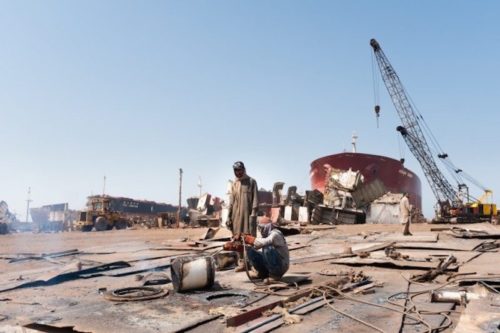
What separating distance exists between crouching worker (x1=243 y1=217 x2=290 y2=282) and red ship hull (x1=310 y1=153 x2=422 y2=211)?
37440 millimetres

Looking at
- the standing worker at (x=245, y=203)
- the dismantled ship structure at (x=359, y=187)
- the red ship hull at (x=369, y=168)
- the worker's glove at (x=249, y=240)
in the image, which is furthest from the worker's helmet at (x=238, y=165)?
the red ship hull at (x=369, y=168)

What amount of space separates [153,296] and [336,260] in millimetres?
5414

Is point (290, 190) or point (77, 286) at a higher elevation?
point (290, 190)

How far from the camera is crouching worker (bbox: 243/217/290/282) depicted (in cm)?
638

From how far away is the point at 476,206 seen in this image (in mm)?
41969

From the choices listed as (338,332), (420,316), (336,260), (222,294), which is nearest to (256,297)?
(222,294)

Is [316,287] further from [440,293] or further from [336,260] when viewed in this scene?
[336,260]

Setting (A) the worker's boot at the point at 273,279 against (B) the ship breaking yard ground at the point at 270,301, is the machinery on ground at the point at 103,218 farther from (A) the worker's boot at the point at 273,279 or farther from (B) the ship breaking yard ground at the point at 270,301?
(A) the worker's boot at the point at 273,279

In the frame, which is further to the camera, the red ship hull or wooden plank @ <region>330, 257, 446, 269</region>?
the red ship hull

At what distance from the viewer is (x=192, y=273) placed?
19.9ft

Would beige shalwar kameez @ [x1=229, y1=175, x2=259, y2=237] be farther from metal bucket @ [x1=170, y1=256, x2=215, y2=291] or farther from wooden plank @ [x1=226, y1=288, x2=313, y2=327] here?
wooden plank @ [x1=226, y1=288, x2=313, y2=327]

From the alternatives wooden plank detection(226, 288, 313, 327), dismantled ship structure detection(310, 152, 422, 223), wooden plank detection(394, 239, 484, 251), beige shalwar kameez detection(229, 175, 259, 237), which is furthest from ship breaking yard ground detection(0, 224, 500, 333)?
dismantled ship structure detection(310, 152, 422, 223)

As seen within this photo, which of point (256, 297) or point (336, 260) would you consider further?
point (336, 260)

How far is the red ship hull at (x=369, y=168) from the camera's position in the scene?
4456 centimetres
